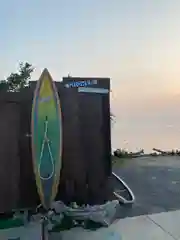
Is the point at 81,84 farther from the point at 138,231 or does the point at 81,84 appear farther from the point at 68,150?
the point at 138,231

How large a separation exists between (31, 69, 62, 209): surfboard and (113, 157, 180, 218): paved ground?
3.56 feet

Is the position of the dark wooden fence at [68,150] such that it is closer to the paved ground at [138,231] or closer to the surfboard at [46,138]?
the surfboard at [46,138]

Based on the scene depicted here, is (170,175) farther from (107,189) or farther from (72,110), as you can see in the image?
(72,110)

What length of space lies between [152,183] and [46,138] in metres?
2.82

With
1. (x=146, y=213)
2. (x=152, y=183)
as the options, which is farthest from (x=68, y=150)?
(x=152, y=183)

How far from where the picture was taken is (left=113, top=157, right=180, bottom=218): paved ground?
453cm

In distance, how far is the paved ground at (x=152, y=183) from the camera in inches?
178

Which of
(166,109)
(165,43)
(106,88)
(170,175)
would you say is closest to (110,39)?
(165,43)

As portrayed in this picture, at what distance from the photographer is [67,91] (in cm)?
425

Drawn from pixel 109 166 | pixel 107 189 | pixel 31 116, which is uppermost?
pixel 31 116

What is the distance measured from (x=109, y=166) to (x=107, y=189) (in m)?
0.31

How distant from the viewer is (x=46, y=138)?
3830 millimetres

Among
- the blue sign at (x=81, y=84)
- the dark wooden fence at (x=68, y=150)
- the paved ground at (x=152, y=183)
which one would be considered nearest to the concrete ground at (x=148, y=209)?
the paved ground at (x=152, y=183)

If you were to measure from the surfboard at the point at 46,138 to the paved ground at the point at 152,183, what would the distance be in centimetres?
108
